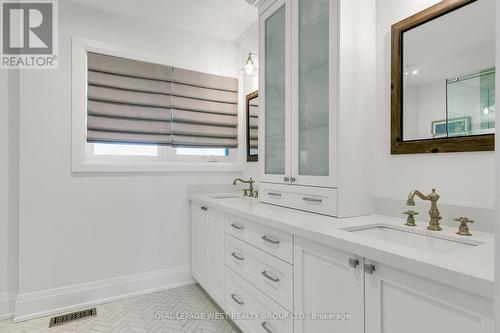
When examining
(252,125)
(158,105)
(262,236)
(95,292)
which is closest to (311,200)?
(262,236)

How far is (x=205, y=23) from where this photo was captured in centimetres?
249

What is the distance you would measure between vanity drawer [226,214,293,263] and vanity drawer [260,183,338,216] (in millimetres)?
322

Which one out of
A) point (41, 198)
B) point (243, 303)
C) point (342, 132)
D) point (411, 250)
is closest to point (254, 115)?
point (342, 132)

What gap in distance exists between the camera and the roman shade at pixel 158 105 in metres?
2.28

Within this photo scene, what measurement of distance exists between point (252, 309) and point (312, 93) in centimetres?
132

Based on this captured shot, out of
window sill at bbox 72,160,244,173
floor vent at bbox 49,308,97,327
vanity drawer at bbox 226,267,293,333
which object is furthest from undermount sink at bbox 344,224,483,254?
floor vent at bbox 49,308,97,327

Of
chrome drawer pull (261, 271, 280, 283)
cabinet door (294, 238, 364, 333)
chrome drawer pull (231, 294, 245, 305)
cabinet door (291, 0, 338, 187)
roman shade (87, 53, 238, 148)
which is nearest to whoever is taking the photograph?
cabinet door (294, 238, 364, 333)

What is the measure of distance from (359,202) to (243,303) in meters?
0.92

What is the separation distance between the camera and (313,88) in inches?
65.5

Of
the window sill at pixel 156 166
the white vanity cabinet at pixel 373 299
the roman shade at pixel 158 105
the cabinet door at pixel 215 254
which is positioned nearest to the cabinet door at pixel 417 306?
the white vanity cabinet at pixel 373 299

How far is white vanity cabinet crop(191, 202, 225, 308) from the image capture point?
1.99 m

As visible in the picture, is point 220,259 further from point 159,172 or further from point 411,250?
point 411,250

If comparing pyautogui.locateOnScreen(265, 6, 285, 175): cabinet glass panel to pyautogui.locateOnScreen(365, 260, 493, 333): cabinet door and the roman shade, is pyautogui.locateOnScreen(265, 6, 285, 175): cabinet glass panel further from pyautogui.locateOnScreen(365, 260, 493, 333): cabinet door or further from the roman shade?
pyautogui.locateOnScreen(365, 260, 493, 333): cabinet door

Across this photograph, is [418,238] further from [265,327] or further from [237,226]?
[237,226]
